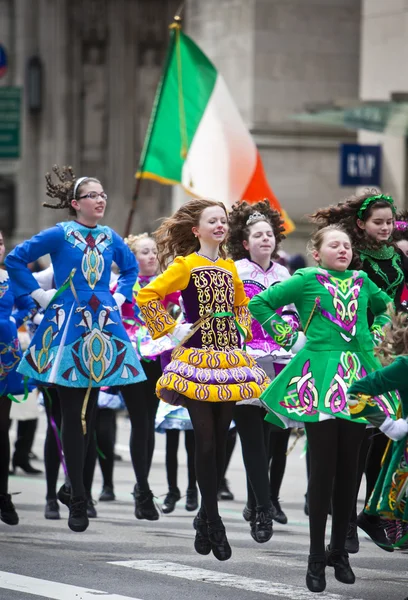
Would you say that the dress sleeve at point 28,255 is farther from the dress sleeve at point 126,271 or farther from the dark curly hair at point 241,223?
the dark curly hair at point 241,223

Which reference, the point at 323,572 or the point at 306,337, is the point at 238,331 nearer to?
the point at 306,337

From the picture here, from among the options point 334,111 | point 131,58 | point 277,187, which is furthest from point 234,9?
point 131,58

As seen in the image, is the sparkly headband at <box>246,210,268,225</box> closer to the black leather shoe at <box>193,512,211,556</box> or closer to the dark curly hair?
the dark curly hair

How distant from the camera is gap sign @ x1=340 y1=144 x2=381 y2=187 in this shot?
2038 centimetres

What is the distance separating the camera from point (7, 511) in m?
9.45

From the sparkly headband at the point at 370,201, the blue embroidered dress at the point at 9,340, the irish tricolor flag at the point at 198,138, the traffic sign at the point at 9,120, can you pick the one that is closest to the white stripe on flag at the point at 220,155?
the irish tricolor flag at the point at 198,138

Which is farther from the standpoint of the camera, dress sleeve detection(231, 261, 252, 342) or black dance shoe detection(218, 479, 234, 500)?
black dance shoe detection(218, 479, 234, 500)

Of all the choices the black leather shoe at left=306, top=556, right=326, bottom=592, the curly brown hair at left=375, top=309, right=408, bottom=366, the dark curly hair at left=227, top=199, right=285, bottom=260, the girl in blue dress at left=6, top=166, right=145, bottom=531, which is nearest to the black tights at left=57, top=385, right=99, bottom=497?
the girl in blue dress at left=6, top=166, right=145, bottom=531

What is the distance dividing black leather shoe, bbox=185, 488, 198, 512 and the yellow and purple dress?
8.53 ft

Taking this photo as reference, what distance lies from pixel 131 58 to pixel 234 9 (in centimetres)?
835

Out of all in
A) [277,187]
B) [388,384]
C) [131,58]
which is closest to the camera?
Answer: [388,384]

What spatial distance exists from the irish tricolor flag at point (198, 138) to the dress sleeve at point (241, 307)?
16.5 ft

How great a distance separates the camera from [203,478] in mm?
7914

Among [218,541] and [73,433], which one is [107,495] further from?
[218,541]
